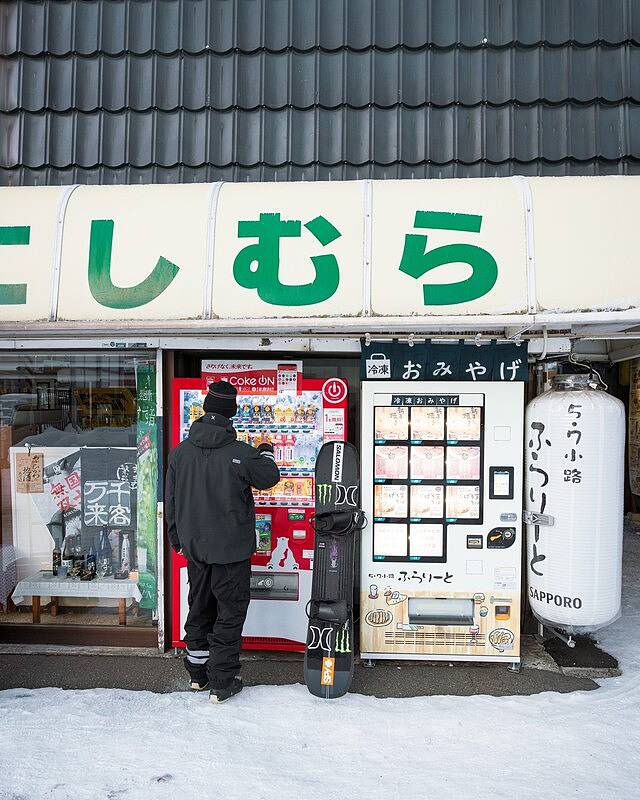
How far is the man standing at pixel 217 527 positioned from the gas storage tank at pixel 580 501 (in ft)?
7.00

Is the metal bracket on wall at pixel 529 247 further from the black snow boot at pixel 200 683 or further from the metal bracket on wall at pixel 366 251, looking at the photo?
the black snow boot at pixel 200 683

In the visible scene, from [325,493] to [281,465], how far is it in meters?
0.51

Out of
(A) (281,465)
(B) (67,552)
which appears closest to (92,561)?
(B) (67,552)

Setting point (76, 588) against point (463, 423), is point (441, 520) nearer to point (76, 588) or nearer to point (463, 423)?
point (463, 423)

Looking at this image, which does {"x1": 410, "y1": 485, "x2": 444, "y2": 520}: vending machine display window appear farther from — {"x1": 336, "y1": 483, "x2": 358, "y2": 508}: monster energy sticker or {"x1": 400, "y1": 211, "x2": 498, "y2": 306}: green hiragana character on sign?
{"x1": 400, "y1": 211, "x2": 498, "y2": 306}: green hiragana character on sign

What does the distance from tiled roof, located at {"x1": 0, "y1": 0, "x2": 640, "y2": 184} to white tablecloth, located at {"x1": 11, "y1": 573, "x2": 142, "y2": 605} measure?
3674mm

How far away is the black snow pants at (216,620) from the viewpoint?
13.6 ft

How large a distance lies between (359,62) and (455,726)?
5.46 metres

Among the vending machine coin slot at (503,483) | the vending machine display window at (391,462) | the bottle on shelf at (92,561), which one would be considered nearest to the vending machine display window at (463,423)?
the vending machine coin slot at (503,483)

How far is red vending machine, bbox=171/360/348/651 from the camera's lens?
4.86m

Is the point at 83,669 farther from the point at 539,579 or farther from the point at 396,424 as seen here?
the point at 539,579

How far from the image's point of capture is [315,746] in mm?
3631

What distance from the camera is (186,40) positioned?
5469mm

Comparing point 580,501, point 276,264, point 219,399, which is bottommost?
point 580,501
